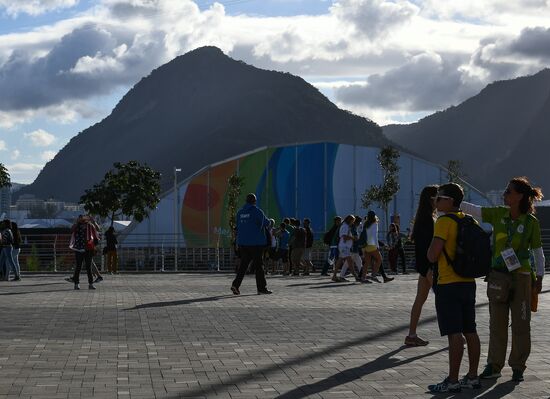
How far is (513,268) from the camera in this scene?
926 cm

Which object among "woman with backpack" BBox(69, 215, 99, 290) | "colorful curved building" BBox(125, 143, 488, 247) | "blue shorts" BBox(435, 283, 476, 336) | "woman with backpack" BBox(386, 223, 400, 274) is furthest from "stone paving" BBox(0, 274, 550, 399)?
"colorful curved building" BBox(125, 143, 488, 247)

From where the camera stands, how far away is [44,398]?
8.09 meters

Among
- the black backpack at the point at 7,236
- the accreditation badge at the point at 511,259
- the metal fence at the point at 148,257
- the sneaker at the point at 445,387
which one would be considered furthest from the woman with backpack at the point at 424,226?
the metal fence at the point at 148,257

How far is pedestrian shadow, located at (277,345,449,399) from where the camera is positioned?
8.41 meters

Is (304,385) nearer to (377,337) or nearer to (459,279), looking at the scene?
(459,279)

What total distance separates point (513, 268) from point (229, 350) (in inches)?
120

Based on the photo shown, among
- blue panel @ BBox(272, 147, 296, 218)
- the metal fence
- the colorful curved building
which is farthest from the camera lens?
blue panel @ BBox(272, 147, 296, 218)

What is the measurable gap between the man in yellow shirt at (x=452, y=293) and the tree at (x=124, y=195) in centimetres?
4641

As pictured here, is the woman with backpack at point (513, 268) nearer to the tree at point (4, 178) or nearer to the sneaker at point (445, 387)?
the sneaker at point (445, 387)

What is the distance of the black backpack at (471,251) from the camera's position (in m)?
8.66

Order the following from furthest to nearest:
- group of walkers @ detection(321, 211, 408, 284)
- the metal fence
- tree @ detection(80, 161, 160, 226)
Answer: tree @ detection(80, 161, 160, 226)
the metal fence
group of walkers @ detection(321, 211, 408, 284)

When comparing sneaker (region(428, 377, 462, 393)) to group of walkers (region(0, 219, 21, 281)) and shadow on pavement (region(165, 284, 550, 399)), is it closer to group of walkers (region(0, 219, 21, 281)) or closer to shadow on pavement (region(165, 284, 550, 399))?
shadow on pavement (region(165, 284, 550, 399))

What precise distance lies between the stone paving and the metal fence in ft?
62.6

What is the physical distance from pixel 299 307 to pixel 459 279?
26.7ft
